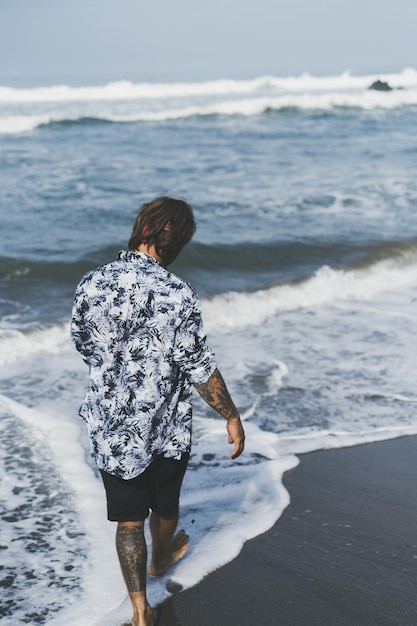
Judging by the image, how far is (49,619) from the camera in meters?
3.10

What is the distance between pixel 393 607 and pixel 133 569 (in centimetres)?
106

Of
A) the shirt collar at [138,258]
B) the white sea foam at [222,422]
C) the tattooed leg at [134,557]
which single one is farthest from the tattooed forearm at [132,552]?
the shirt collar at [138,258]

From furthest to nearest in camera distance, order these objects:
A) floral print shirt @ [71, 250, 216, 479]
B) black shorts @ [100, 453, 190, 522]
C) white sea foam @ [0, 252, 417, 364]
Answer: white sea foam @ [0, 252, 417, 364] → black shorts @ [100, 453, 190, 522] → floral print shirt @ [71, 250, 216, 479]

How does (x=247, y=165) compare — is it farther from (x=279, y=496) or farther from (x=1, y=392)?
(x=279, y=496)

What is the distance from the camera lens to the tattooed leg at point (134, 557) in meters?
2.83

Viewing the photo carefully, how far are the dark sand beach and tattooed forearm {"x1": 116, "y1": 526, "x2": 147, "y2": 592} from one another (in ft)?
1.05

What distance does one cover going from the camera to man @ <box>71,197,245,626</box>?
105 inches

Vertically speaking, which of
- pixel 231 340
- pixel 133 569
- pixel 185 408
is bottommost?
pixel 231 340

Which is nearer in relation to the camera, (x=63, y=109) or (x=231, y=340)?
(x=231, y=340)

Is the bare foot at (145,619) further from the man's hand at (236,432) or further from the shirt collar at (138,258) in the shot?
the shirt collar at (138,258)

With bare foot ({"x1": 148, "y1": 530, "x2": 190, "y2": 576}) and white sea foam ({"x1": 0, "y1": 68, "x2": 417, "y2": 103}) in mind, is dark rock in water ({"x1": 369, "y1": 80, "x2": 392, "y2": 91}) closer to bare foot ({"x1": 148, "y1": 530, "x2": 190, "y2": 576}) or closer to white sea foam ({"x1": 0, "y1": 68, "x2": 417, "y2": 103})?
white sea foam ({"x1": 0, "y1": 68, "x2": 417, "y2": 103})

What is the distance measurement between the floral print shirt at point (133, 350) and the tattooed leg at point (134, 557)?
229mm

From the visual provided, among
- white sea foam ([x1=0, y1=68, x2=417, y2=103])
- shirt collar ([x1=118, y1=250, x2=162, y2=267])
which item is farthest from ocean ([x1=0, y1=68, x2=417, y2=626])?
white sea foam ([x1=0, y1=68, x2=417, y2=103])

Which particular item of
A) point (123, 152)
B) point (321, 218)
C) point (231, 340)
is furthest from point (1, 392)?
point (123, 152)
